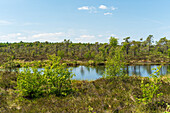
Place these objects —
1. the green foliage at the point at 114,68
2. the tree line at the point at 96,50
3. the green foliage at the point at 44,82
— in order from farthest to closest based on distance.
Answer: the tree line at the point at 96,50
the green foliage at the point at 114,68
the green foliage at the point at 44,82

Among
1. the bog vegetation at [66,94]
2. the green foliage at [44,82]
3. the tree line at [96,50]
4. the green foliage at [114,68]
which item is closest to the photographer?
the bog vegetation at [66,94]

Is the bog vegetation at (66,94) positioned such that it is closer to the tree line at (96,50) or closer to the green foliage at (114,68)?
the green foliage at (114,68)

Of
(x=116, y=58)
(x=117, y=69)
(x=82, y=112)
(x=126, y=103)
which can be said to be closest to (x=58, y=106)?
(x=82, y=112)

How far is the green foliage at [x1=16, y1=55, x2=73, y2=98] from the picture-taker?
Result: 27.5 ft

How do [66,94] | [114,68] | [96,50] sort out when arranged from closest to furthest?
1. [66,94]
2. [114,68]
3. [96,50]

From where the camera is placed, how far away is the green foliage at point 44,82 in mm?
8391

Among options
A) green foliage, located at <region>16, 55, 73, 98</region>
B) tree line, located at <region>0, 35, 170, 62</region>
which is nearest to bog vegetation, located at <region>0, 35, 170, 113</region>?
green foliage, located at <region>16, 55, 73, 98</region>

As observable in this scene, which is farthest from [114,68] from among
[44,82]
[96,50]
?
[96,50]

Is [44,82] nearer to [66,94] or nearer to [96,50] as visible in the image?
[66,94]

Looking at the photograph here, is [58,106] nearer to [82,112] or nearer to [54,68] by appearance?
[82,112]

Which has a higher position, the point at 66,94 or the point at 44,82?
the point at 44,82

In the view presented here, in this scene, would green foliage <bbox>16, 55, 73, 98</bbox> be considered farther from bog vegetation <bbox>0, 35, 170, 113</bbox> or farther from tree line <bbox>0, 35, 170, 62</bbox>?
tree line <bbox>0, 35, 170, 62</bbox>

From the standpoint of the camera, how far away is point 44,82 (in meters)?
8.91

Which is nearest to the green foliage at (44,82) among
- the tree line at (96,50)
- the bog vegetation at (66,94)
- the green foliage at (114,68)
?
the bog vegetation at (66,94)
